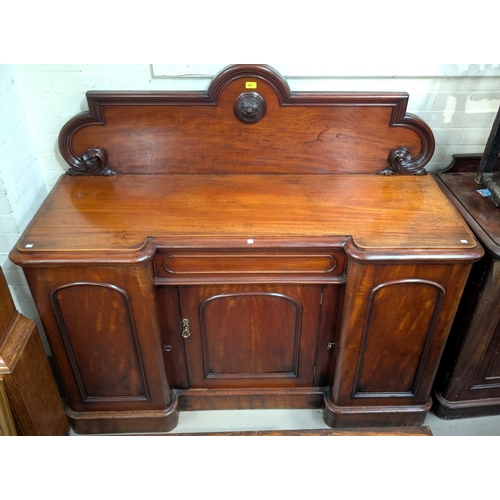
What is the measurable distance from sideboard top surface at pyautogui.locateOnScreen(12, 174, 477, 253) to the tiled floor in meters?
0.85

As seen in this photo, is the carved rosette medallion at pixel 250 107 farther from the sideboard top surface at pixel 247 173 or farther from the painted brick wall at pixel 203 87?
the painted brick wall at pixel 203 87

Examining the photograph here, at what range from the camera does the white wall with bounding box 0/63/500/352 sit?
1599mm

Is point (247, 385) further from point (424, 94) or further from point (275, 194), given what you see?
point (424, 94)

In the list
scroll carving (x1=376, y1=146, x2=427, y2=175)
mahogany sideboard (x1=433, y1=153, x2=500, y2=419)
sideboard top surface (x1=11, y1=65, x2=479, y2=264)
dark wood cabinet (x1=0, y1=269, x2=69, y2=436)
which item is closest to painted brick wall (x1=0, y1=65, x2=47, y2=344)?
sideboard top surface (x1=11, y1=65, x2=479, y2=264)

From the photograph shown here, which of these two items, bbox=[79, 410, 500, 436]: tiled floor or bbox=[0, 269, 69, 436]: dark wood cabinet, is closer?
bbox=[0, 269, 69, 436]: dark wood cabinet

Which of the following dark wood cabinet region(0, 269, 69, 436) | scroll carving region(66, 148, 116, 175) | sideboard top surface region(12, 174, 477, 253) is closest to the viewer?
dark wood cabinet region(0, 269, 69, 436)

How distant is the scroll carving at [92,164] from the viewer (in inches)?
66.9

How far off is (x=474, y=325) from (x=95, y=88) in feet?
5.19

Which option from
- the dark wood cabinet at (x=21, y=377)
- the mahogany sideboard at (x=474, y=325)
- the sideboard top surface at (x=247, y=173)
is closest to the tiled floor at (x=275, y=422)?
the mahogany sideboard at (x=474, y=325)

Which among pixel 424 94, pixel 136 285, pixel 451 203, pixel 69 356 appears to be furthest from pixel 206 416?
pixel 424 94

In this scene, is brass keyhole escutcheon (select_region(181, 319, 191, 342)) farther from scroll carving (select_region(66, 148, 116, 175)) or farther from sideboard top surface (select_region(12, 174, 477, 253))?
scroll carving (select_region(66, 148, 116, 175))

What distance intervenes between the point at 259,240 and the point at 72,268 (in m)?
0.58

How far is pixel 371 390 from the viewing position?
1.75 meters

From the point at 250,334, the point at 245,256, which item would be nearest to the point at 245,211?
the point at 245,256
